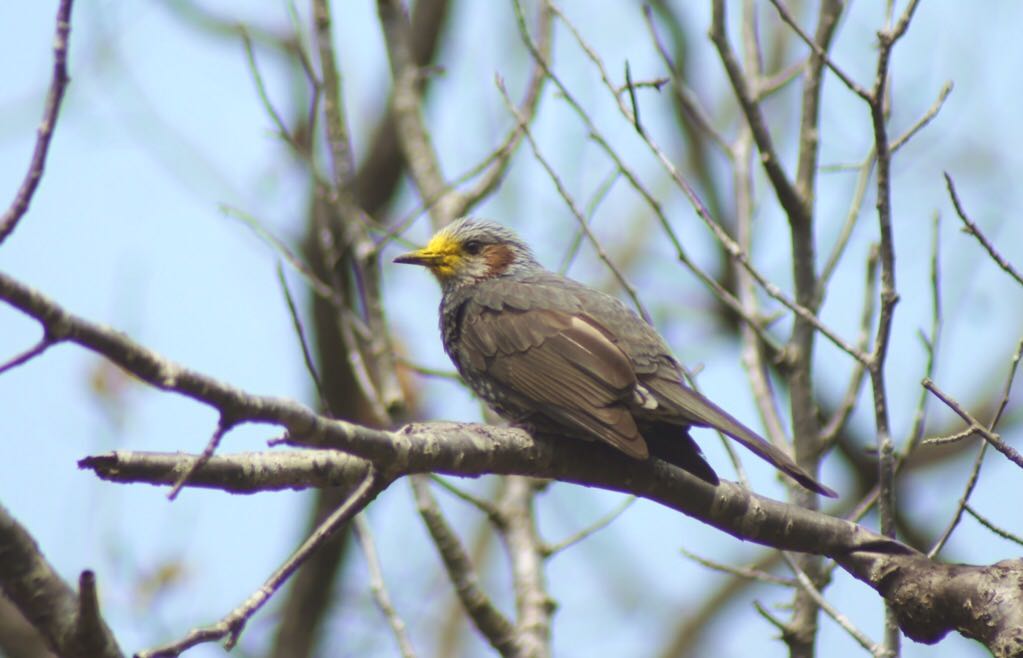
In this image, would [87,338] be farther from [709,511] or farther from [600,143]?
[600,143]

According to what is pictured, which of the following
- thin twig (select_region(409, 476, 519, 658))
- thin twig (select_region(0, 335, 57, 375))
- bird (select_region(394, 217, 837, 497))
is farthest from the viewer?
thin twig (select_region(409, 476, 519, 658))

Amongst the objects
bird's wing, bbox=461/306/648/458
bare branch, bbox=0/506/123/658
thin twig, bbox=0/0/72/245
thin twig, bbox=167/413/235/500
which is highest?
bird's wing, bbox=461/306/648/458

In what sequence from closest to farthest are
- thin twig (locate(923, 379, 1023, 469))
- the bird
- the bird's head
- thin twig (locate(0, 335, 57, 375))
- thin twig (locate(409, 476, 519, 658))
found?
thin twig (locate(0, 335, 57, 375))
thin twig (locate(923, 379, 1023, 469))
the bird
thin twig (locate(409, 476, 519, 658))
the bird's head

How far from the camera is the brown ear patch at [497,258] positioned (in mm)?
5715

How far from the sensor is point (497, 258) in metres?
5.77

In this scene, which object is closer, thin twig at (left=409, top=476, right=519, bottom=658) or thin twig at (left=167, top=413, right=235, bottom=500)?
thin twig at (left=167, top=413, right=235, bottom=500)

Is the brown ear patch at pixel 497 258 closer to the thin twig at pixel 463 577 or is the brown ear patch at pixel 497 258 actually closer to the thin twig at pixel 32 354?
the thin twig at pixel 463 577

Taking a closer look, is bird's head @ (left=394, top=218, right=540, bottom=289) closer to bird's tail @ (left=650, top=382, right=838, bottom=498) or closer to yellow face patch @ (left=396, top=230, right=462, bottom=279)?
yellow face patch @ (left=396, top=230, right=462, bottom=279)

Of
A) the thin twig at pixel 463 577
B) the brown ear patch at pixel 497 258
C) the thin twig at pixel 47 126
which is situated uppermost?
the brown ear patch at pixel 497 258

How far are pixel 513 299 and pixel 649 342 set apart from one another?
2.22 feet

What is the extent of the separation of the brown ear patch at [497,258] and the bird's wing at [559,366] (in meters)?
0.76

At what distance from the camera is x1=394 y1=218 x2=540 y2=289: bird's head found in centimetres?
566

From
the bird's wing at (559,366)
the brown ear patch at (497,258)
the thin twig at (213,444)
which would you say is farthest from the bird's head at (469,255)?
the thin twig at (213,444)

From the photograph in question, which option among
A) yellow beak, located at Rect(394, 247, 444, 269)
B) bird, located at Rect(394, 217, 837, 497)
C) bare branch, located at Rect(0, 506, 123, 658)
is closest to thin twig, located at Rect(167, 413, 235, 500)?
bare branch, located at Rect(0, 506, 123, 658)
